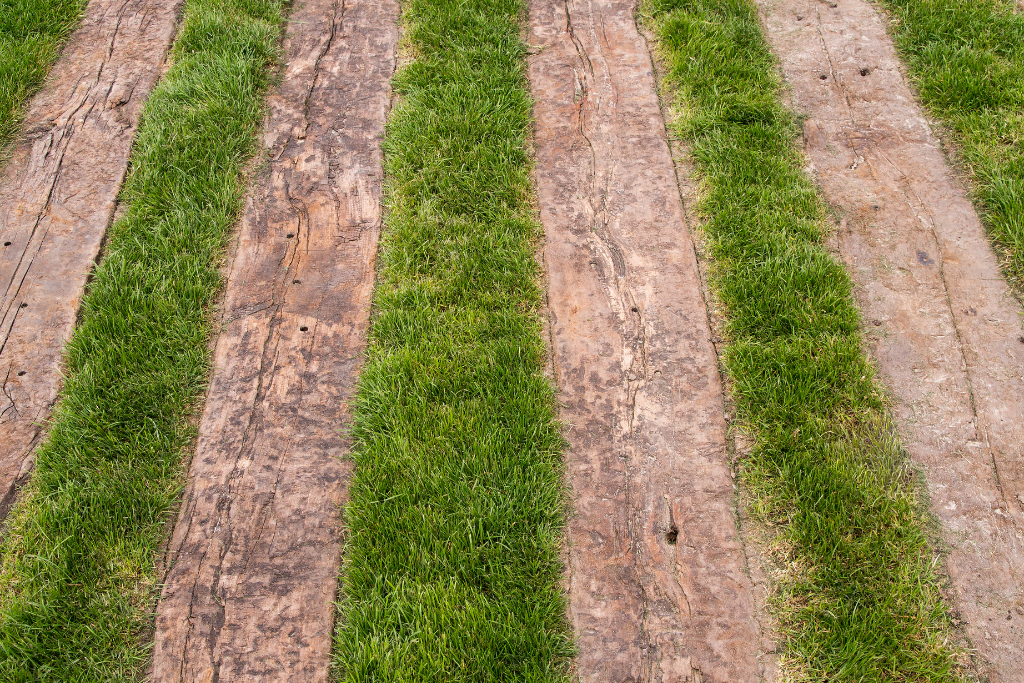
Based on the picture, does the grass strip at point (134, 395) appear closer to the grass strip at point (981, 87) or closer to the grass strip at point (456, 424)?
the grass strip at point (456, 424)

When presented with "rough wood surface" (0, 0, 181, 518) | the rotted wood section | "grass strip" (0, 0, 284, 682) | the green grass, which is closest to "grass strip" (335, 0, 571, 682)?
the rotted wood section

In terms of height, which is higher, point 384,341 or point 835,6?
point 835,6

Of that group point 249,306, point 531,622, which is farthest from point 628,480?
point 249,306

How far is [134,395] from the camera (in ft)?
8.64

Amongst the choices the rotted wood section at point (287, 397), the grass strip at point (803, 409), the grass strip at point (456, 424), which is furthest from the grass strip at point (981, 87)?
the rotted wood section at point (287, 397)

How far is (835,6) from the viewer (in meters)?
4.04

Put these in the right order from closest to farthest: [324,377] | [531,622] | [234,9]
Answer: [531,622] → [324,377] → [234,9]

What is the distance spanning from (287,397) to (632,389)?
1.27m

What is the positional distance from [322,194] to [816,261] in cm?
213

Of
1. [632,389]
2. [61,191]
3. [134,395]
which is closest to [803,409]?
[632,389]

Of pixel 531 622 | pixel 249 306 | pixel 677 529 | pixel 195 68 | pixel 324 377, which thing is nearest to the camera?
pixel 531 622

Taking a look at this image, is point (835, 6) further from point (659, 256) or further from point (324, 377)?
point (324, 377)

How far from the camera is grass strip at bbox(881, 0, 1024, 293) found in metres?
3.01

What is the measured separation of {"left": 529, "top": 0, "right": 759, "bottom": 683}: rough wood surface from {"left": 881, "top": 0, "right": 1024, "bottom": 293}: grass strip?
1.27 meters
